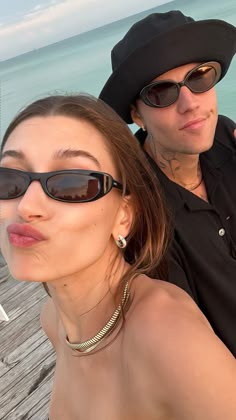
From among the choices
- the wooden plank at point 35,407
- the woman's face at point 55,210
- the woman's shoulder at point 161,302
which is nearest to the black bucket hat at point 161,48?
the woman's face at point 55,210

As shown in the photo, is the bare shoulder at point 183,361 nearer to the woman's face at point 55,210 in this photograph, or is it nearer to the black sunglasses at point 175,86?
the woman's face at point 55,210

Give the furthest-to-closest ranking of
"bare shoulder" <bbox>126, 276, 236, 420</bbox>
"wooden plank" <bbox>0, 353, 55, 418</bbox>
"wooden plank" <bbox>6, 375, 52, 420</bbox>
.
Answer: "wooden plank" <bbox>0, 353, 55, 418</bbox> → "wooden plank" <bbox>6, 375, 52, 420</bbox> → "bare shoulder" <bbox>126, 276, 236, 420</bbox>

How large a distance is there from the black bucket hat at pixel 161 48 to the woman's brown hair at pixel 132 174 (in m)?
0.29

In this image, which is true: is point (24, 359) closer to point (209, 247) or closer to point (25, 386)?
Answer: point (25, 386)

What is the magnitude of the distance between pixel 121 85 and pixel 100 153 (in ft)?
1.70

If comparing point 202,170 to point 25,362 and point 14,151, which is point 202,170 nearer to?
point 14,151

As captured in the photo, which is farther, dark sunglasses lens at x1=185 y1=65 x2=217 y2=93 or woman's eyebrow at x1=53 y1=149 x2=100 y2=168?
dark sunglasses lens at x1=185 y1=65 x2=217 y2=93

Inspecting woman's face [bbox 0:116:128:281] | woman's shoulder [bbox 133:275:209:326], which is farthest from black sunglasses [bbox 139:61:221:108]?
woman's shoulder [bbox 133:275:209:326]

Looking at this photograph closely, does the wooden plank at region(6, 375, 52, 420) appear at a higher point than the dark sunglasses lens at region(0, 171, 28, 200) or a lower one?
lower

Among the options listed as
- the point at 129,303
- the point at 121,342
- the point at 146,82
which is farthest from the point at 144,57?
the point at 121,342

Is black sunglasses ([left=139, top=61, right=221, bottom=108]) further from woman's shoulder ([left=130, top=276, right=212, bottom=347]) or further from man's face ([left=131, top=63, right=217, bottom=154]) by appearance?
woman's shoulder ([left=130, top=276, right=212, bottom=347])

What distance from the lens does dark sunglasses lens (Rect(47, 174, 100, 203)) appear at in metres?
1.15

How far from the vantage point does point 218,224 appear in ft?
5.26

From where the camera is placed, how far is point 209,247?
1.53 metres
